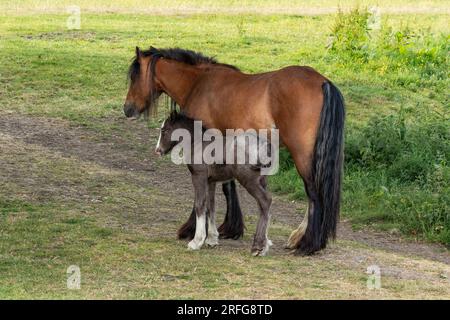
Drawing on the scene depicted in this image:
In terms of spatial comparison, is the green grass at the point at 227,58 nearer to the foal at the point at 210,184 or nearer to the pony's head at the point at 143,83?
the pony's head at the point at 143,83

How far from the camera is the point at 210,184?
929 centimetres

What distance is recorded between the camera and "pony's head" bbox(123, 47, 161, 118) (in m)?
9.76

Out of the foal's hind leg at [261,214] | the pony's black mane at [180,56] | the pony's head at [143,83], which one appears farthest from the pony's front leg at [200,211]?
the pony's black mane at [180,56]

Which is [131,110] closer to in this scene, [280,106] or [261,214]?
[280,106]

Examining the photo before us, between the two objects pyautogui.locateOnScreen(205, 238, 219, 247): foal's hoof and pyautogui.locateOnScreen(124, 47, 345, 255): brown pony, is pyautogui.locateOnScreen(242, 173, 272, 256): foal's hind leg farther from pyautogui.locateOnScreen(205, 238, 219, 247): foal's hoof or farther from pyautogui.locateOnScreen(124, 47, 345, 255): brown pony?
pyautogui.locateOnScreen(205, 238, 219, 247): foal's hoof

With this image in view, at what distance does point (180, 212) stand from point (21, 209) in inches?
65.5

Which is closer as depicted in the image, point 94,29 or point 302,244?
point 302,244

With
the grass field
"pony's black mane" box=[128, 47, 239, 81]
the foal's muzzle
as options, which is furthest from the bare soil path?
"pony's black mane" box=[128, 47, 239, 81]

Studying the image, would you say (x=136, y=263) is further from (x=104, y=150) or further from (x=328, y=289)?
(x=104, y=150)

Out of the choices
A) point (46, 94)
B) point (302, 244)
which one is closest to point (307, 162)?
point (302, 244)

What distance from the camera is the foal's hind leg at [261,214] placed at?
8883 mm

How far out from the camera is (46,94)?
15.8 meters

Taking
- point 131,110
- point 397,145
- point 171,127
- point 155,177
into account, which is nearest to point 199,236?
point 171,127

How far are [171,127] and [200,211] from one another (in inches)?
32.9
